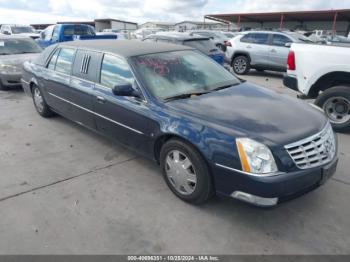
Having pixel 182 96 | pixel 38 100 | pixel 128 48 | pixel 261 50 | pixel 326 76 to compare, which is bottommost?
pixel 38 100

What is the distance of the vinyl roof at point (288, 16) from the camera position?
3575cm

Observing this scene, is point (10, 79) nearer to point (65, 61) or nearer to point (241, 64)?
point (65, 61)

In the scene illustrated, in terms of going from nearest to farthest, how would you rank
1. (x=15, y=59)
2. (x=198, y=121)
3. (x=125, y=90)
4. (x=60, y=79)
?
(x=198, y=121), (x=125, y=90), (x=60, y=79), (x=15, y=59)

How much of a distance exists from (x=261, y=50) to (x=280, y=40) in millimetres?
710

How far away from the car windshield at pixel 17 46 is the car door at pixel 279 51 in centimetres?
786

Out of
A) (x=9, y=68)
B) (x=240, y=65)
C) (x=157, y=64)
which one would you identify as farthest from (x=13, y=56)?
(x=240, y=65)

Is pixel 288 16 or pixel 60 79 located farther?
pixel 288 16

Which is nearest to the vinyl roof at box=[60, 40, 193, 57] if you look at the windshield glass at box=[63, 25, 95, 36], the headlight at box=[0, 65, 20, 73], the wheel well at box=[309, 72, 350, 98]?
the wheel well at box=[309, 72, 350, 98]

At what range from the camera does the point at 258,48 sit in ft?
35.7

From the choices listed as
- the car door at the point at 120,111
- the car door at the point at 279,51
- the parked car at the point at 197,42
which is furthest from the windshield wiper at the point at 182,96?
the car door at the point at 279,51

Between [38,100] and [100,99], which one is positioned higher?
[100,99]

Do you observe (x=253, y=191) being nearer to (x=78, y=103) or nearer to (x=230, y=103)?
(x=230, y=103)

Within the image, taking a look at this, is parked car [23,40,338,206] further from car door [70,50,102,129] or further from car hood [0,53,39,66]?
car hood [0,53,39,66]

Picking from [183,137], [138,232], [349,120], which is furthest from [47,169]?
[349,120]
